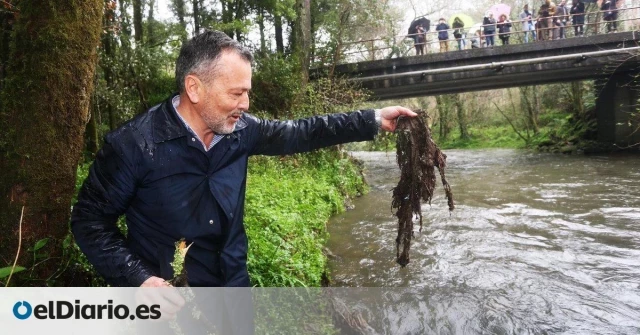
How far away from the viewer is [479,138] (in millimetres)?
35531

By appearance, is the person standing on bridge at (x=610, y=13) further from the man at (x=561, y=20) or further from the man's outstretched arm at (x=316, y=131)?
the man's outstretched arm at (x=316, y=131)

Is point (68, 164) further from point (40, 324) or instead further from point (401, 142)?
point (401, 142)

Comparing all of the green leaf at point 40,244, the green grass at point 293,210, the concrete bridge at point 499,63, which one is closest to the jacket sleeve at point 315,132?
the green leaf at point 40,244

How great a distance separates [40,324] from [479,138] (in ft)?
119

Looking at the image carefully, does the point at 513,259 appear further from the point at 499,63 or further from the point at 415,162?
the point at 499,63

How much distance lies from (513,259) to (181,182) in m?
6.49

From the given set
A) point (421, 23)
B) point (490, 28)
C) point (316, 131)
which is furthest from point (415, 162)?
point (490, 28)

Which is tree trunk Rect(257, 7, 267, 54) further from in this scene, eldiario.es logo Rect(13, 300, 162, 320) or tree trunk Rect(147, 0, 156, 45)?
eldiario.es logo Rect(13, 300, 162, 320)

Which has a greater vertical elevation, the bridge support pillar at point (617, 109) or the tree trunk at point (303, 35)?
the tree trunk at point (303, 35)

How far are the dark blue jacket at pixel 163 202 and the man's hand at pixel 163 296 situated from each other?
6 centimetres

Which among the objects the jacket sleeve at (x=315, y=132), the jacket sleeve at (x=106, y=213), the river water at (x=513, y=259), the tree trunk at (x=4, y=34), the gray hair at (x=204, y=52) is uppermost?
the tree trunk at (x=4, y=34)

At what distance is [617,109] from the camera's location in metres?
19.9

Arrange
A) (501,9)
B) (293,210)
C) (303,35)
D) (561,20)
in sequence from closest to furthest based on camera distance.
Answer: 1. (293,210)
2. (303,35)
3. (561,20)
4. (501,9)

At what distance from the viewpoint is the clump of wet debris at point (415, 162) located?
3.10 meters
